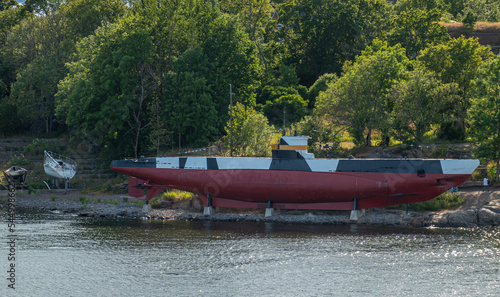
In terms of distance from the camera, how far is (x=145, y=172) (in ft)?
174

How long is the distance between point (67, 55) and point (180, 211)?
150 ft

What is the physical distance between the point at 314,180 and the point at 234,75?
31.3 m

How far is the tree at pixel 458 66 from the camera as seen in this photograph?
63.7 meters

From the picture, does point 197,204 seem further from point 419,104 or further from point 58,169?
point 419,104

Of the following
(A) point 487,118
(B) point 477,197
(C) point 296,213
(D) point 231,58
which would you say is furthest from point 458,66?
(C) point 296,213

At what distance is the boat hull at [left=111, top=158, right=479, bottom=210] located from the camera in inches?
1838

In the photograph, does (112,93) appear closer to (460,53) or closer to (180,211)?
(180,211)

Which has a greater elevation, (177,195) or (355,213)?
(177,195)

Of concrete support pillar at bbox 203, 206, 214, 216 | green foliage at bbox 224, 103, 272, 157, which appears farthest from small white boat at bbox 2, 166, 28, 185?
concrete support pillar at bbox 203, 206, 214, 216

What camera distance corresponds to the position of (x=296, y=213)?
1961 inches

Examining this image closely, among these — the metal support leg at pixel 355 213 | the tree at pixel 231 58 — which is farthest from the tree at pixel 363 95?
the metal support leg at pixel 355 213

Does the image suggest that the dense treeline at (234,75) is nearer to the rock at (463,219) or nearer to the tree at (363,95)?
the tree at (363,95)

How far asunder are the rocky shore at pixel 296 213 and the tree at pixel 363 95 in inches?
605

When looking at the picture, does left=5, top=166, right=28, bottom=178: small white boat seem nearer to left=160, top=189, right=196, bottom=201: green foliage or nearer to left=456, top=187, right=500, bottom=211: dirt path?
left=160, top=189, right=196, bottom=201: green foliage
